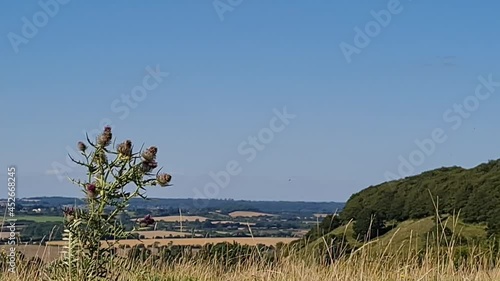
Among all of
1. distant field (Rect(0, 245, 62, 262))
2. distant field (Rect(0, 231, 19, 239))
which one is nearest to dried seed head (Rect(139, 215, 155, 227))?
distant field (Rect(0, 245, 62, 262))

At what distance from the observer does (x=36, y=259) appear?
588cm

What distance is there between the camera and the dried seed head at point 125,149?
168 inches

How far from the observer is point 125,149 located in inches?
168

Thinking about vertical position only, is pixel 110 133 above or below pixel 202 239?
above

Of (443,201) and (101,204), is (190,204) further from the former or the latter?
(443,201)

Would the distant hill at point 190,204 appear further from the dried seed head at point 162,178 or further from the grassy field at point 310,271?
the grassy field at point 310,271

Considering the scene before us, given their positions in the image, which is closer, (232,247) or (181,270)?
(181,270)

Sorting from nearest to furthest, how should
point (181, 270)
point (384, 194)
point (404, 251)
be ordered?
point (181, 270), point (404, 251), point (384, 194)

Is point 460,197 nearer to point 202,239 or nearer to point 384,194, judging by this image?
point 384,194

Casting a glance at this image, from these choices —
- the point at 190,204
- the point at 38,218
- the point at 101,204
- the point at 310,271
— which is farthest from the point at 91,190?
the point at 190,204

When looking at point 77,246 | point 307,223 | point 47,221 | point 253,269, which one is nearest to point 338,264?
point 253,269

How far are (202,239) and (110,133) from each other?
4.37 metres

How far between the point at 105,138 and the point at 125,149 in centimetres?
14

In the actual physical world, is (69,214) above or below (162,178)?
below
